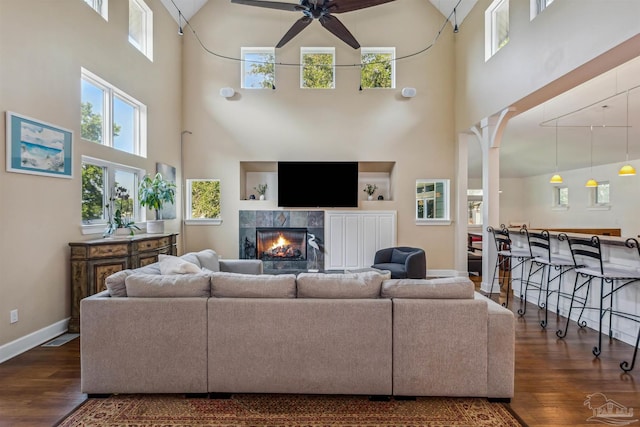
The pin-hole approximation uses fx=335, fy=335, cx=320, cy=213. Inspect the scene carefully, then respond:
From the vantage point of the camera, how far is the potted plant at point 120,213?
429 centimetres

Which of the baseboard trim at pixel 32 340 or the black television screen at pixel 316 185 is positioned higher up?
the black television screen at pixel 316 185

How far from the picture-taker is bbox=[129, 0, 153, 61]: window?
5.30 meters

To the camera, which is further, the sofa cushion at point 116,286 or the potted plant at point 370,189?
the potted plant at point 370,189

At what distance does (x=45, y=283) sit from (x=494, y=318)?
421 centimetres

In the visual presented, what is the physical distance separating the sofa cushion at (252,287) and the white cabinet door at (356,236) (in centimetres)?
439

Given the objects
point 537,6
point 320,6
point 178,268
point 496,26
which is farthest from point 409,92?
point 178,268

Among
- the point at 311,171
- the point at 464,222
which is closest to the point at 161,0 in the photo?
the point at 311,171

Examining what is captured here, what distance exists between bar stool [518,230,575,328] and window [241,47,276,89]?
5413 mm

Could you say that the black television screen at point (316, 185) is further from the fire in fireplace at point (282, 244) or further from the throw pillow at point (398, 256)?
the throw pillow at point (398, 256)

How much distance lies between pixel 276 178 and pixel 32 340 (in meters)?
4.74

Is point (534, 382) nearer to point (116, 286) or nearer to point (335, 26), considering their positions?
point (116, 286)

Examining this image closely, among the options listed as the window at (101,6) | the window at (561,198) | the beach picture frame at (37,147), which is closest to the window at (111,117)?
the beach picture frame at (37,147)

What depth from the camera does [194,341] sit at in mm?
2320

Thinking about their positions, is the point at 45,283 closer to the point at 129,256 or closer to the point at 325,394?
the point at 129,256
